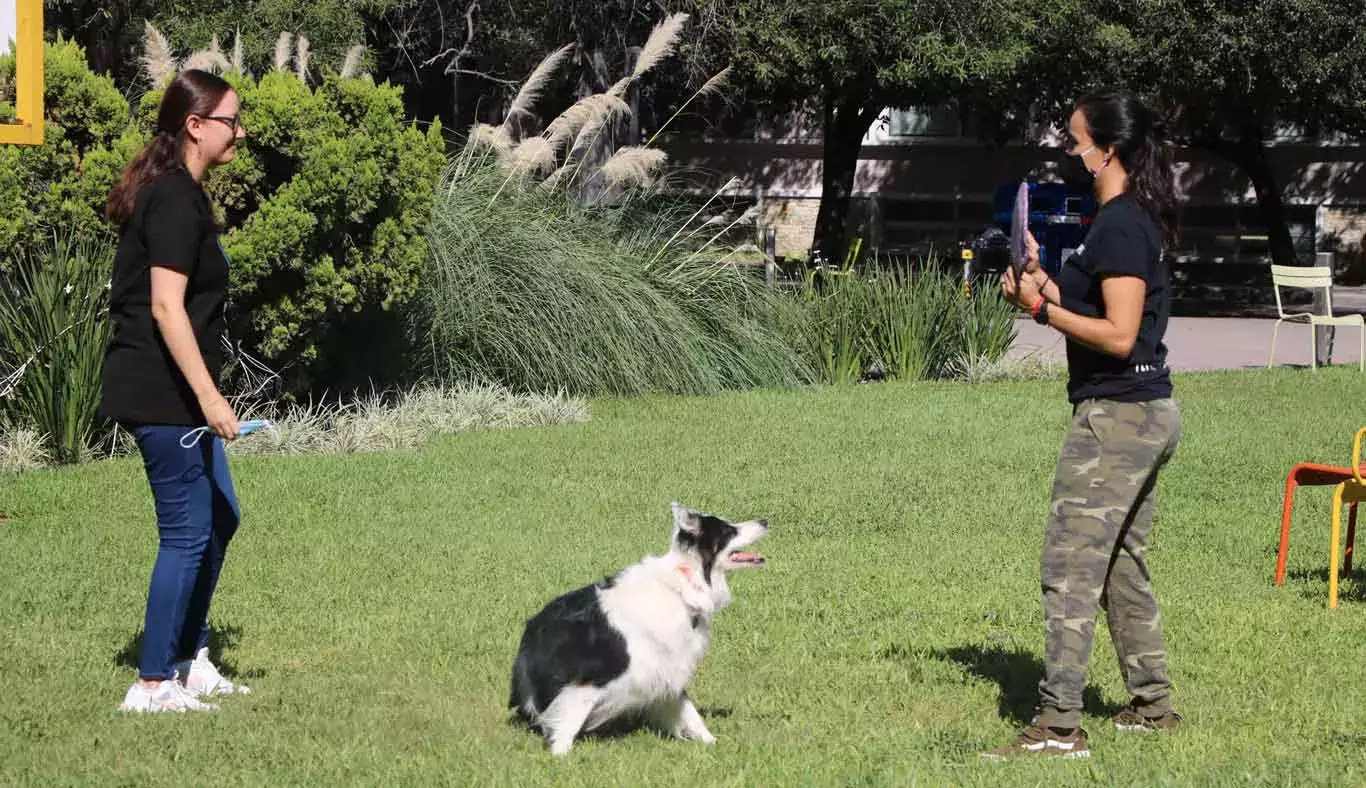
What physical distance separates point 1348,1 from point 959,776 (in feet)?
75.1

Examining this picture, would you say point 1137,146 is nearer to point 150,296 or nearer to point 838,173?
point 150,296

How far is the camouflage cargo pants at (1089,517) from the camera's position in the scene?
496 cm

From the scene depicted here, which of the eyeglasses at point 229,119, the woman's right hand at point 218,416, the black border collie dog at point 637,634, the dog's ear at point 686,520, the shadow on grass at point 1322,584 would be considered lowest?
the shadow on grass at point 1322,584

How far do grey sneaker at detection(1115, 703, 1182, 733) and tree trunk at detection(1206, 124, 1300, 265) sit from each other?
1121 inches

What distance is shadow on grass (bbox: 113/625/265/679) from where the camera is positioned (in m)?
6.16

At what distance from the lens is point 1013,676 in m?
6.19

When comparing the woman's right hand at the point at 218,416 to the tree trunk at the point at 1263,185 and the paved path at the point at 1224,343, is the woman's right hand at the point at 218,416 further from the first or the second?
the tree trunk at the point at 1263,185

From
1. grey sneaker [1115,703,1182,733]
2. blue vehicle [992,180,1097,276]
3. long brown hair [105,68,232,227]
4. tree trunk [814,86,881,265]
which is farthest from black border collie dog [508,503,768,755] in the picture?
tree trunk [814,86,881,265]

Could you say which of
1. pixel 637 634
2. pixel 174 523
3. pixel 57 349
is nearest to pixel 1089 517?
pixel 637 634

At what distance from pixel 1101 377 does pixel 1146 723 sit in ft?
3.87

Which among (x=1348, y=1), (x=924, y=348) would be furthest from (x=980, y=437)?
(x=1348, y=1)

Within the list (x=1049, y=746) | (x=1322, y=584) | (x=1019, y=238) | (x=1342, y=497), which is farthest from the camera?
(x=1322, y=584)

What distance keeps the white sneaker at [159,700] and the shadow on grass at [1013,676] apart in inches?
104

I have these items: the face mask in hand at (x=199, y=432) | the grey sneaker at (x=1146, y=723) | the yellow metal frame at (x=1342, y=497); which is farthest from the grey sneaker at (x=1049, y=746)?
the yellow metal frame at (x=1342, y=497)
